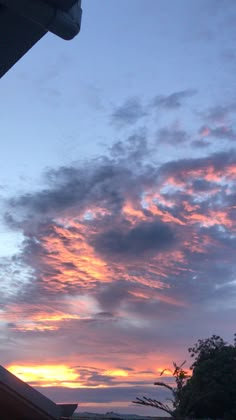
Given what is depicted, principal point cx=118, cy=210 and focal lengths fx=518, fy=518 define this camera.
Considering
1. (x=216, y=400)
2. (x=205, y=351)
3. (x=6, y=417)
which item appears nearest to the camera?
(x=6, y=417)

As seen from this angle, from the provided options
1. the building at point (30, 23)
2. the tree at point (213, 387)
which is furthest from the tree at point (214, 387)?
the building at point (30, 23)

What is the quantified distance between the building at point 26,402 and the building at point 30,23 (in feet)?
14.0

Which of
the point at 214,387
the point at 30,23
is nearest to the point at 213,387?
the point at 214,387

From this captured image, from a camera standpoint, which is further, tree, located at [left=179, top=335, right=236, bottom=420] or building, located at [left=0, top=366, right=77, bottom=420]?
tree, located at [left=179, top=335, right=236, bottom=420]

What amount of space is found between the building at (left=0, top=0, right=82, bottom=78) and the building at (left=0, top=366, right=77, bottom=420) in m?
4.28

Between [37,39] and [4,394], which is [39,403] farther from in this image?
[37,39]

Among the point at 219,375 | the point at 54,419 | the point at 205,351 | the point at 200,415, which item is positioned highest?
the point at 205,351

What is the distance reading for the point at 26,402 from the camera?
173 inches

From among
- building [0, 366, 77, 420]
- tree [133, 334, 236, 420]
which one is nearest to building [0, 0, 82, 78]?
building [0, 366, 77, 420]

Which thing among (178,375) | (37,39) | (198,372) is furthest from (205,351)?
(37,39)

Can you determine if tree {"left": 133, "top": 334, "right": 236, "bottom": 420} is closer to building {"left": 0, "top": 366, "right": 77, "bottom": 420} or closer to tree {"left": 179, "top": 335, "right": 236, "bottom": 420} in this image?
tree {"left": 179, "top": 335, "right": 236, "bottom": 420}

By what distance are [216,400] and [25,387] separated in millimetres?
27560

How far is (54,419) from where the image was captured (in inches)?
178

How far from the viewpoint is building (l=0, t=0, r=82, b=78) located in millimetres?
6348
